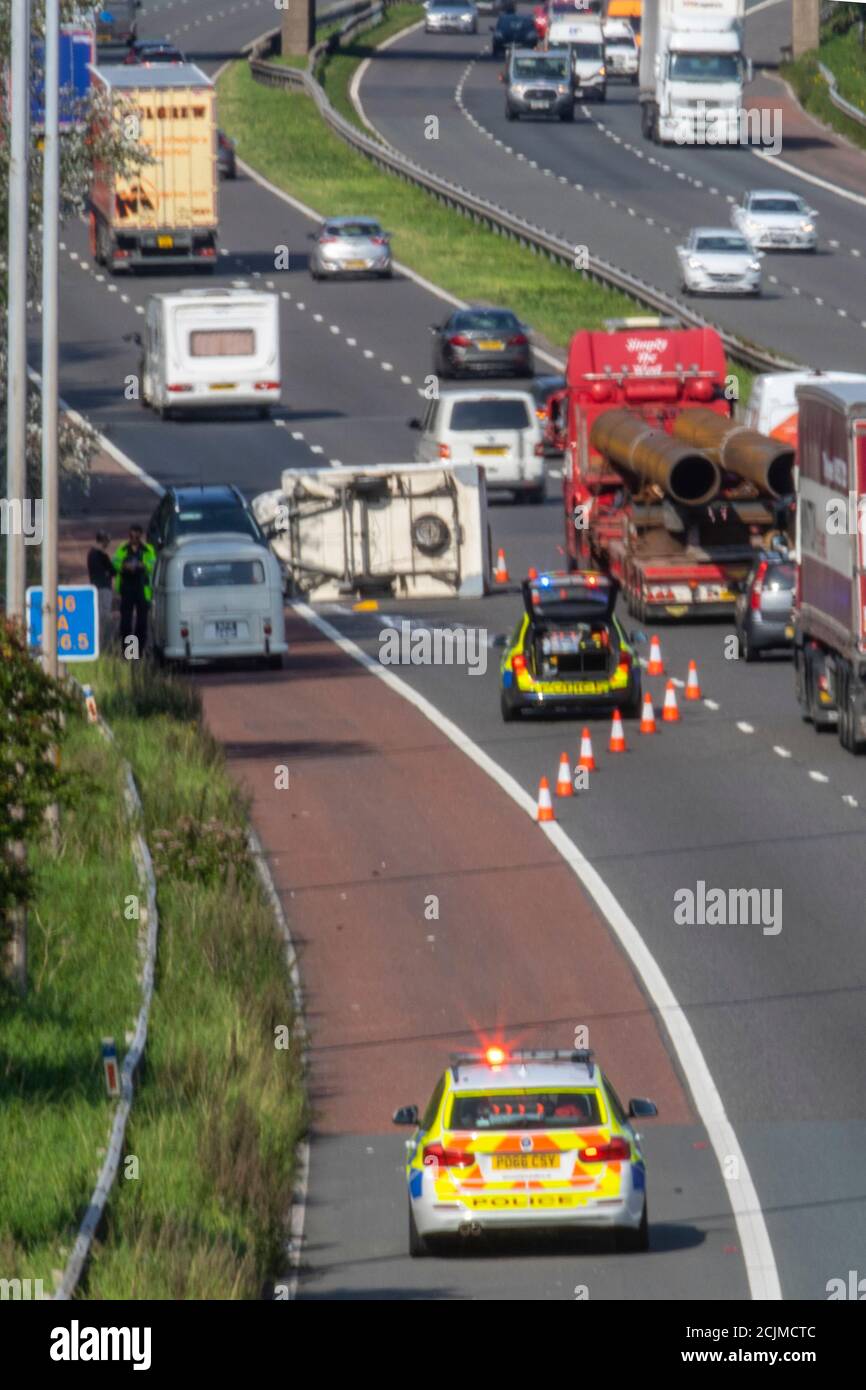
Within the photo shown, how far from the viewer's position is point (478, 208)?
80.9 m

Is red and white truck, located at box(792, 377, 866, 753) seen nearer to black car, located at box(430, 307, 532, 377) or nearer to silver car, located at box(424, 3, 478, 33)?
black car, located at box(430, 307, 532, 377)

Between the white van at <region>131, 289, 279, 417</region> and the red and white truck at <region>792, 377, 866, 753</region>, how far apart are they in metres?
26.1

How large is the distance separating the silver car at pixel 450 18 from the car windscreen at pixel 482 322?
63993 mm

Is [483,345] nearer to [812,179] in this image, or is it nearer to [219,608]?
[219,608]

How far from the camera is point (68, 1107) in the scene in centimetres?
1952

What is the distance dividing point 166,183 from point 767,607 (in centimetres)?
3561

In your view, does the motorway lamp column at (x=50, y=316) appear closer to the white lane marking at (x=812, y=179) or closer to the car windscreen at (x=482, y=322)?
the car windscreen at (x=482, y=322)

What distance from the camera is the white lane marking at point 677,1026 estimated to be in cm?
1717

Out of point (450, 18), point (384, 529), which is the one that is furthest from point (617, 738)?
point (450, 18)

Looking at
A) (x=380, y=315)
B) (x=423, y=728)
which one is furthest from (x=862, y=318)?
(x=423, y=728)

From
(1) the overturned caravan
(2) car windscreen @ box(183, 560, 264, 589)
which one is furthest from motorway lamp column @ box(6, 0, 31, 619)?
(1) the overturned caravan

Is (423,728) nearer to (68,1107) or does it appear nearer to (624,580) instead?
Result: (624,580)

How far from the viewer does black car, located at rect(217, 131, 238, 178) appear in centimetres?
8856

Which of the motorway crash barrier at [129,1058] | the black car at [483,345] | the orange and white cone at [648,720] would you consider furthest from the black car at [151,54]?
the motorway crash barrier at [129,1058]
